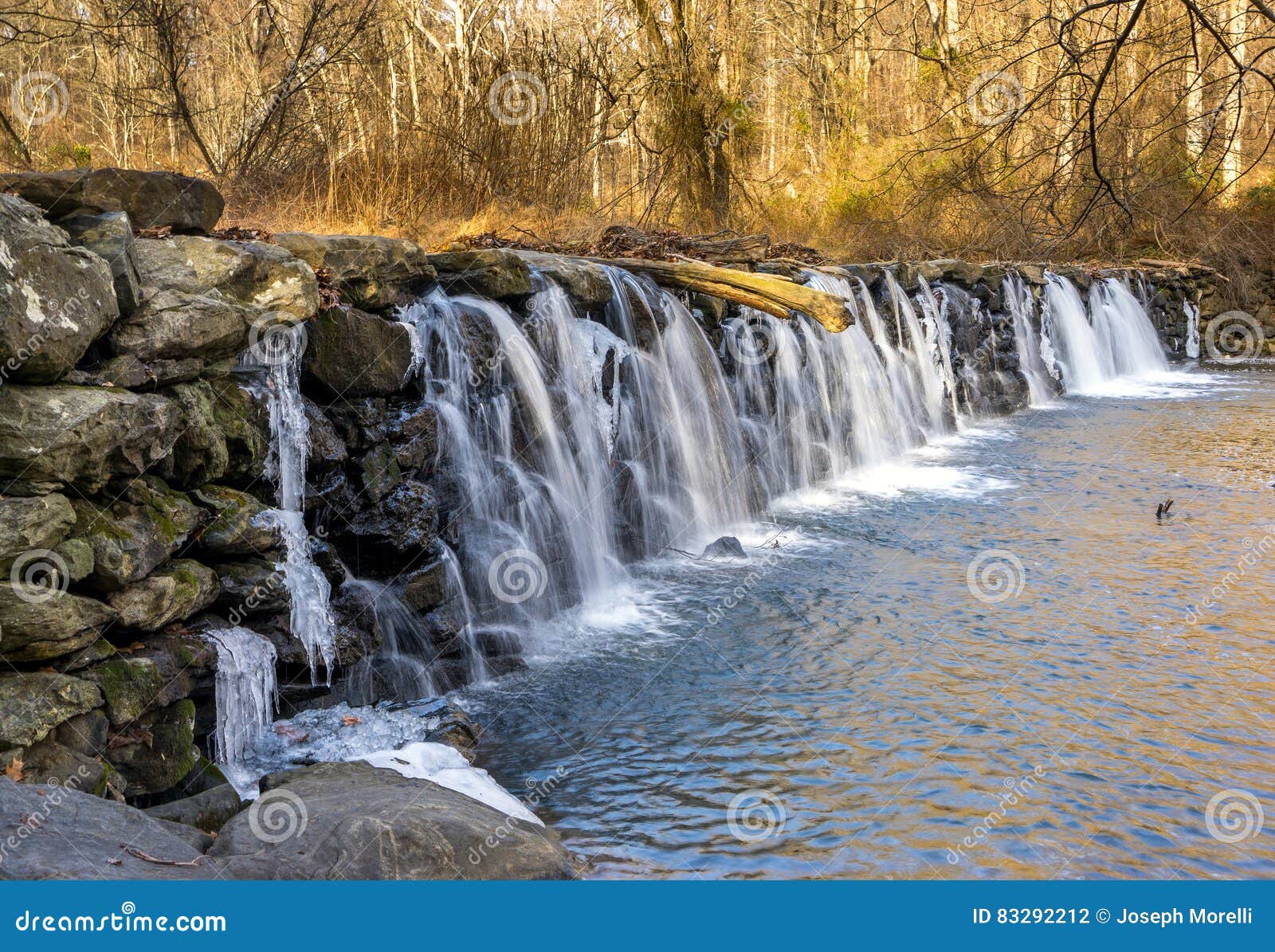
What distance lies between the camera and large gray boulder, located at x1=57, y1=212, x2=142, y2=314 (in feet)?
15.7

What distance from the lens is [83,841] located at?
3258 millimetres

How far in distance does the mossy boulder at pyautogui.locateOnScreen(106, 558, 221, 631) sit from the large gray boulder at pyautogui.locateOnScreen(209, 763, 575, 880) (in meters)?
0.92

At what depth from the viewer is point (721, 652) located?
634 cm

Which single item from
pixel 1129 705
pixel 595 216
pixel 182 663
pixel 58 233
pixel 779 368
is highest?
pixel 595 216

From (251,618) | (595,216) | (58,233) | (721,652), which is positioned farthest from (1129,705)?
(595,216)

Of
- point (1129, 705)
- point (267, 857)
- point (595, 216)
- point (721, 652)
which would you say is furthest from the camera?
point (595, 216)

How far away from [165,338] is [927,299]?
38.7ft

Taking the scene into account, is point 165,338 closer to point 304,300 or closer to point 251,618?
point 304,300

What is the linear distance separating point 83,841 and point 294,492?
2.60 meters
